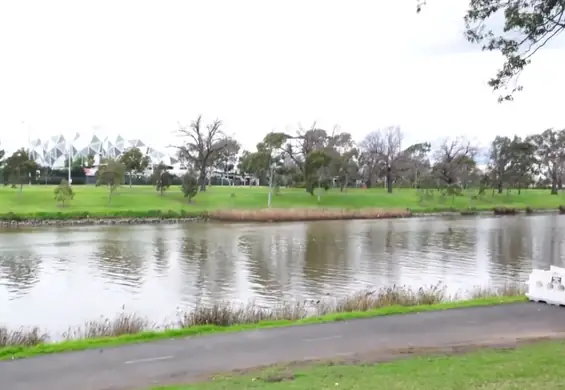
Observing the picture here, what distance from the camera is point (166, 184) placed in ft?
207

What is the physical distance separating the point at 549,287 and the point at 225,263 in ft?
49.7

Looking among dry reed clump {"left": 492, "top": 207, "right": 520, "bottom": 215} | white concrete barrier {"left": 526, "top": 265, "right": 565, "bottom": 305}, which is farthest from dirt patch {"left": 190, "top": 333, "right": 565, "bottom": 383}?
dry reed clump {"left": 492, "top": 207, "right": 520, "bottom": 215}

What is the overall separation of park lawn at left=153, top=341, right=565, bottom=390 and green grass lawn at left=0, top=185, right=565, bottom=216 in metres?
43.2

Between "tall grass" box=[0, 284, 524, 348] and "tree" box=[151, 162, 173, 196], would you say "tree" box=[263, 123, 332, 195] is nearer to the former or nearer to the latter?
"tree" box=[151, 162, 173, 196]

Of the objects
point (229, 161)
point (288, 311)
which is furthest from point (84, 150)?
point (288, 311)

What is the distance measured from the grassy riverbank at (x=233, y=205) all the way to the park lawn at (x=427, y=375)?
4248cm

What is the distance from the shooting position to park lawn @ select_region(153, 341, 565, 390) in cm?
745

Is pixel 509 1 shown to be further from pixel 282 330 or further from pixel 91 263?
pixel 91 263

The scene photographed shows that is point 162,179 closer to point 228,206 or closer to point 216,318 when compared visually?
point 228,206

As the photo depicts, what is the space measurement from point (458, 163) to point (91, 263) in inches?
2905

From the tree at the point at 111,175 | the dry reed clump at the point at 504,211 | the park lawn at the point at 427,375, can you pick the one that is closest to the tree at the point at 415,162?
the dry reed clump at the point at 504,211

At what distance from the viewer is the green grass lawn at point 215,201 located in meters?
52.1

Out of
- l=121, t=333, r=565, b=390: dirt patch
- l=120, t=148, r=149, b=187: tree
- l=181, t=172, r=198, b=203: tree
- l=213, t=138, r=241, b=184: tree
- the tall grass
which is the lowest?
the tall grass

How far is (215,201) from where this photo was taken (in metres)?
63.3
